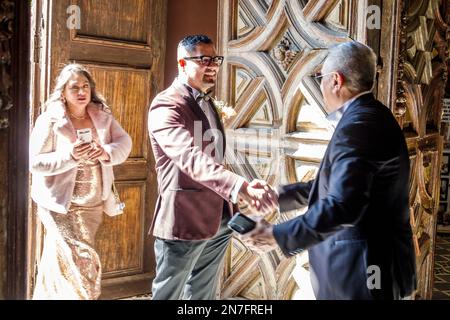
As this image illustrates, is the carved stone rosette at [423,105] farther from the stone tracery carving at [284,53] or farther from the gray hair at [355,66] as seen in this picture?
the gray hair at [355,66]

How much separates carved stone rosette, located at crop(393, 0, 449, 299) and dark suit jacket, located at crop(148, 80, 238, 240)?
1395 mm

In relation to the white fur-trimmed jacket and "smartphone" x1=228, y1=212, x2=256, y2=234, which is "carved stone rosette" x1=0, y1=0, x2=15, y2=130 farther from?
"smartphone" x1=228, y1=212, x2=256, y2=234

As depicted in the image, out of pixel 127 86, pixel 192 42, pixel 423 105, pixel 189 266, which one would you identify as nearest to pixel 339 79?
pixel 192 42

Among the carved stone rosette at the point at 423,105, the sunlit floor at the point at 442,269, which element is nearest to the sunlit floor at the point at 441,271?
the sunlit floor at the point at 442,269

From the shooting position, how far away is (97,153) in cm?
375

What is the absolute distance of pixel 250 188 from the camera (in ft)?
10.5

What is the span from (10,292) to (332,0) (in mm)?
2653

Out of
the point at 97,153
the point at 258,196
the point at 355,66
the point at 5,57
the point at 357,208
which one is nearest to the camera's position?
the point at 357,208

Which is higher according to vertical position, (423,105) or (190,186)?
(423,105)

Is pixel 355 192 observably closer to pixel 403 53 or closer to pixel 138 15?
pixel 403 53

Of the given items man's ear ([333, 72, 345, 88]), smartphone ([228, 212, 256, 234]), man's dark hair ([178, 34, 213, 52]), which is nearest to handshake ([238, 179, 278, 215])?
smartphone ([228, 212, 256, 234])

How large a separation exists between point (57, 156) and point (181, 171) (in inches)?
31.1

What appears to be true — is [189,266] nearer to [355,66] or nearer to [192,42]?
[192,42]
